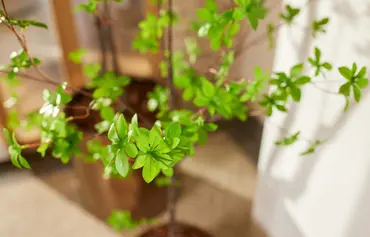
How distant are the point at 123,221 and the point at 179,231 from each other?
21cm

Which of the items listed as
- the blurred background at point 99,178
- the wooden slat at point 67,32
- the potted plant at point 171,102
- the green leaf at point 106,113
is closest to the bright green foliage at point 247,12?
the potted plant at point 171,102

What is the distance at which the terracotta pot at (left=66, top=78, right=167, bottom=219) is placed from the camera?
4.81ft

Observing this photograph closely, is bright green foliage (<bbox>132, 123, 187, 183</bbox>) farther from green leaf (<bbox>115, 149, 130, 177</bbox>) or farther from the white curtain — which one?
the white curtain

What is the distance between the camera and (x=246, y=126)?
6.57 feet

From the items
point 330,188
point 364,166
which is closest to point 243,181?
point 330,188

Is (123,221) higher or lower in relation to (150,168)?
lower

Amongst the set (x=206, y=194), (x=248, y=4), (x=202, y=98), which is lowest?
(x=206, y=194)

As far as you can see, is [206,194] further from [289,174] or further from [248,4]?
[248,4]

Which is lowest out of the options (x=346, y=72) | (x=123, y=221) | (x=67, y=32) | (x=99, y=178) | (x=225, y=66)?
(x=123, y=221)

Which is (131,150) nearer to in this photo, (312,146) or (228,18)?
(228,18)

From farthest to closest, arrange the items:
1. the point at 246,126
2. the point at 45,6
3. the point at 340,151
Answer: the point at 246,126, the point at 45,6, the point at 340,151

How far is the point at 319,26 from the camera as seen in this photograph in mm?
889

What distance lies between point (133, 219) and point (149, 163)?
3.55ft

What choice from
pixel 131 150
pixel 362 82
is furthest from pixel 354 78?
pixel 131 150
